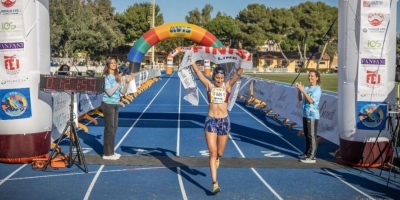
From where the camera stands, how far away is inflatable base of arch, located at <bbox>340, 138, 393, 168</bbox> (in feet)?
30.3

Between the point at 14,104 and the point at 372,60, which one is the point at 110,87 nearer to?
the point at 14,104

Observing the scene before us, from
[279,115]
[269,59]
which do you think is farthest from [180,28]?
[269,59]

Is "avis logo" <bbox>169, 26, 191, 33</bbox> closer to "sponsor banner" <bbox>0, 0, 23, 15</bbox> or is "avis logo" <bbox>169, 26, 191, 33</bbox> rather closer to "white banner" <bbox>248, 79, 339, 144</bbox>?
"white banner" <bbox>248, 79, 339, 144</bbox>

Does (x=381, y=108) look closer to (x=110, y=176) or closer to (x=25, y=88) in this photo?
(x=110, y=176)

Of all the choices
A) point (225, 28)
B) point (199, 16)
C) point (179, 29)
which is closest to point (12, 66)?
point (179, 29)

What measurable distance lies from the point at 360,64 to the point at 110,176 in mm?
4876

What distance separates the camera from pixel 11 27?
9.07 m

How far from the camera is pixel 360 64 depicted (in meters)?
9.17

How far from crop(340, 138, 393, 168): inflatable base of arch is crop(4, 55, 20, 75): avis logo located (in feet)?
20.5

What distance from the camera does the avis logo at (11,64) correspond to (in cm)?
911

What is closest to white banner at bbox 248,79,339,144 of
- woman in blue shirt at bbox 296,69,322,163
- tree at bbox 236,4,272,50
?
woman in blue shirt at bbox 296,69,322,163

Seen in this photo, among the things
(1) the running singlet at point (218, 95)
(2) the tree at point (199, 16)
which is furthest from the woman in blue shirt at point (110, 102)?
(2) the tree at point (199, 16)

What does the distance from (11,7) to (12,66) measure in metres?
1.06

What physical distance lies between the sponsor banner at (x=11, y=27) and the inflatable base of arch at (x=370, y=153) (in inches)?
251
